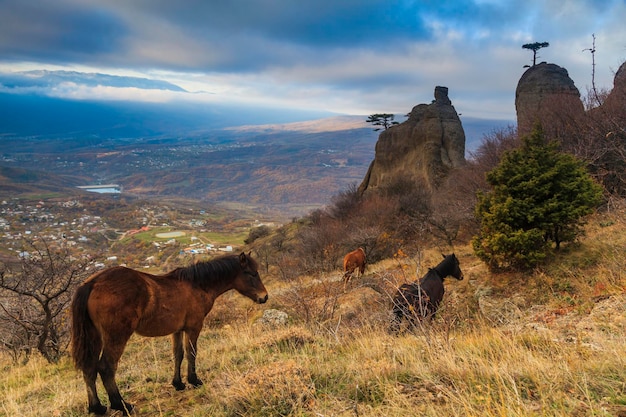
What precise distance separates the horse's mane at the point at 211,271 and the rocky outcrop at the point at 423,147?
1255 inches

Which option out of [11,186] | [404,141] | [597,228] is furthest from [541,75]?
[11,186]

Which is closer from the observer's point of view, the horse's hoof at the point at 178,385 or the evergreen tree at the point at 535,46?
the horse's hoof at the point at 178,385

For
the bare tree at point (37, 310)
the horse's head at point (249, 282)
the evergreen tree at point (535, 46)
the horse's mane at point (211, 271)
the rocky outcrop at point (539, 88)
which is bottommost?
the bare tree at point (37, 310)

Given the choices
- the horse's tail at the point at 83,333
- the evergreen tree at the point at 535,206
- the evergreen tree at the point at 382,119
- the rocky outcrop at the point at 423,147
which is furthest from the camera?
the evergreen tree at the point at 382,119

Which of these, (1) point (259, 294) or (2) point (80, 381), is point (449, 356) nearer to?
(1) point (259, 294)

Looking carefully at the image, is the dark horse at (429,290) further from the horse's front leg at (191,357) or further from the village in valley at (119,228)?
the village in valley at (119,228)

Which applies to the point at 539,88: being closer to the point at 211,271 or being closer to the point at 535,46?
the point at 535,46

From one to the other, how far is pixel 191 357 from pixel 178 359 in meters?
0.17

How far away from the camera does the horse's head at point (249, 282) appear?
18.6 feet

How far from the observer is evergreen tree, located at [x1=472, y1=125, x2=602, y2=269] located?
9078 millimetres

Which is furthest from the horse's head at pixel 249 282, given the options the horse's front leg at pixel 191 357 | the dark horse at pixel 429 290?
the dark horse at pixel 429 290

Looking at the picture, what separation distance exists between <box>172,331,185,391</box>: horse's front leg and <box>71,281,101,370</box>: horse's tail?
1.05m

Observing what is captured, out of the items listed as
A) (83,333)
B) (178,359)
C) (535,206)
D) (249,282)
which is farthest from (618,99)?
(83,333)

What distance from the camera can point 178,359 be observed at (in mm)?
4715
